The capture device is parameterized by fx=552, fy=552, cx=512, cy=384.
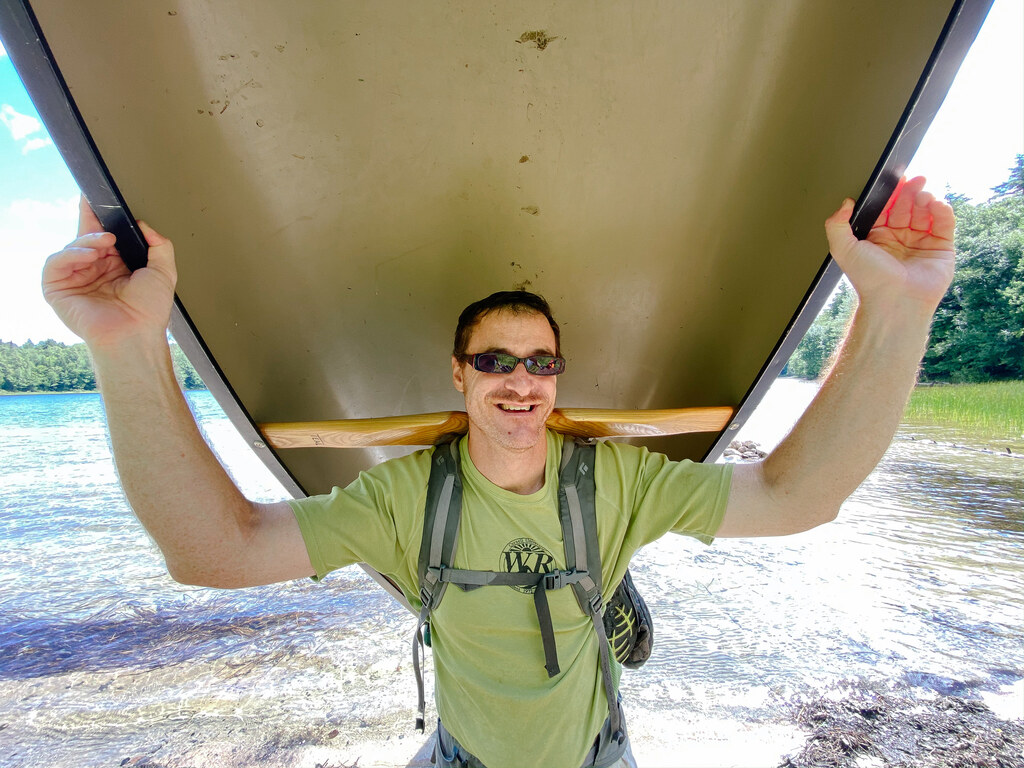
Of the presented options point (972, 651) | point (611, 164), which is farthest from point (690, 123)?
point (972, 651)

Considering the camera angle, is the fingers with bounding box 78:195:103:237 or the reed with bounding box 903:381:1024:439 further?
the reed with bounding box 903:381:1024:439

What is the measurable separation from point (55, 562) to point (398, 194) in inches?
363

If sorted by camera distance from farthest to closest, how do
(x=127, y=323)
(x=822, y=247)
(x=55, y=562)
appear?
(x=55, y=562) < (x=822, y=247) < (x=127, y=323)

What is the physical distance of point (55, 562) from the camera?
305 inches

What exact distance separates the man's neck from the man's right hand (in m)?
0.76

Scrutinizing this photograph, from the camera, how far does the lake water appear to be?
3271 mm

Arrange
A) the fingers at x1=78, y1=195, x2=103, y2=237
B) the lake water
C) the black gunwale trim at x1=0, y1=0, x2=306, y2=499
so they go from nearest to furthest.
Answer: the black gunwale trim at x1=0, y1=0, x2=306, y2=499 → the fingers at x1=78, y1=195, x2=103, y2=237 → the lake water

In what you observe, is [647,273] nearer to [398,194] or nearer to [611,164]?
[611,164]

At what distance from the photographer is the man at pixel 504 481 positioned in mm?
1030

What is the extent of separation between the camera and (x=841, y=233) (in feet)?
3.88

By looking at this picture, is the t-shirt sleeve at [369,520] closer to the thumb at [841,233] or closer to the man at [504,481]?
the man at [504,481]

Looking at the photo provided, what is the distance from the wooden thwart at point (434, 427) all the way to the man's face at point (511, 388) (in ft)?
0.34

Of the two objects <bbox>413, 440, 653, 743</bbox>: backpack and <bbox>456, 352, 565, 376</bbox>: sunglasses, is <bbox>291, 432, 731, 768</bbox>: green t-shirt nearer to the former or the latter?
<bbox>413, 440, 653, 743</bbox>: backpack

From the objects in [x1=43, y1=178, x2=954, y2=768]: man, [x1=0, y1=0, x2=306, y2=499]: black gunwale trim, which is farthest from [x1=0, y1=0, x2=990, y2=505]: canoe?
[x1=43, y1=178, x2=954, y2=768]: man
